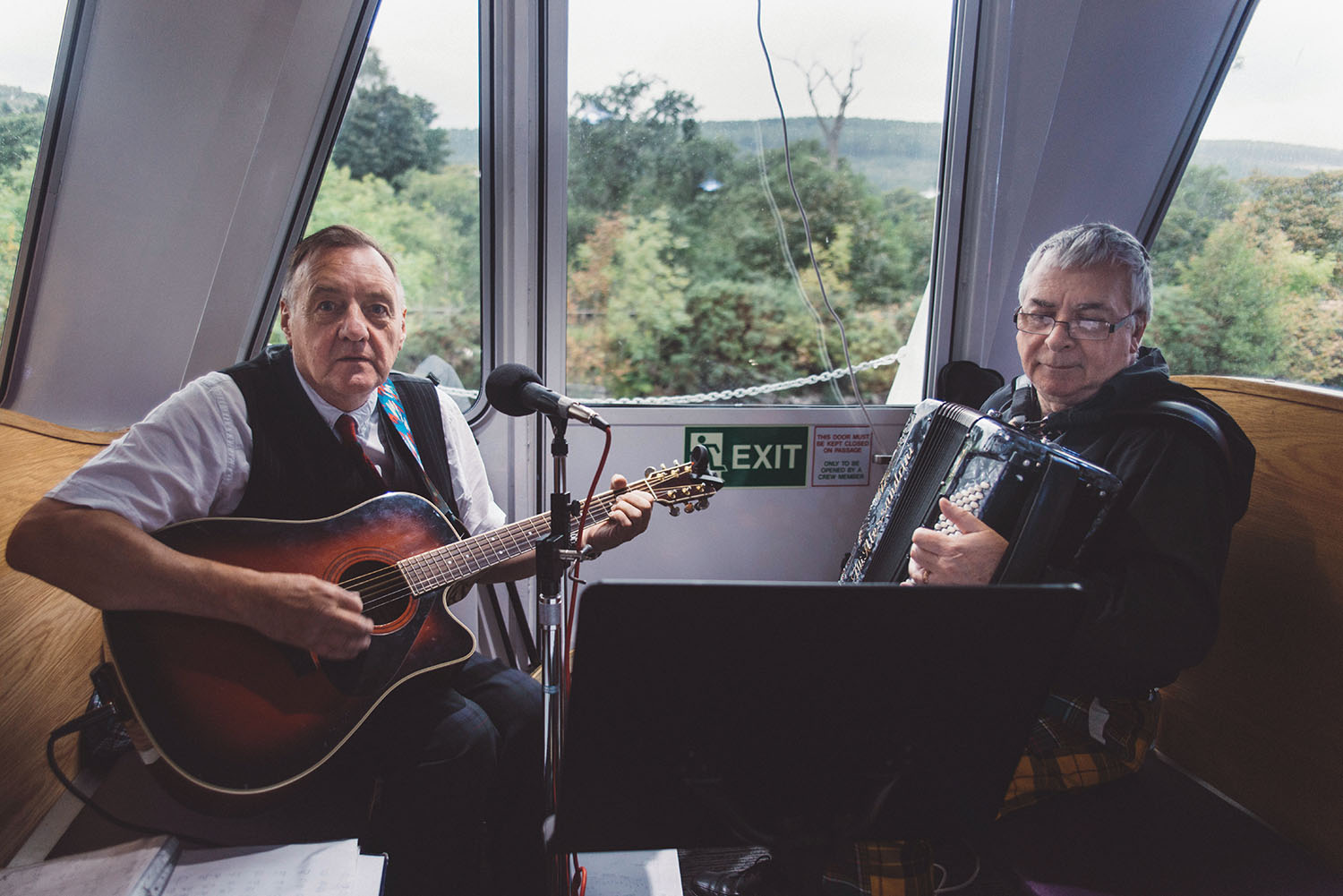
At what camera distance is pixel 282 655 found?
160cm

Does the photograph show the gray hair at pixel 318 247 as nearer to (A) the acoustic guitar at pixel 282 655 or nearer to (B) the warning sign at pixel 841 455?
(A) the acoustic guitar at pixel 282 655

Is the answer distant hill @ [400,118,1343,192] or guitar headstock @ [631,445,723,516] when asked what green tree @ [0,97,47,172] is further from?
distant hill @ [400,118,1343,192]

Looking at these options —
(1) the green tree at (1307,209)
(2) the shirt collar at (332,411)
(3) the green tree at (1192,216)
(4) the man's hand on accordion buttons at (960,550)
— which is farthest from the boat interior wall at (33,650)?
(1) the green tree at (1307,209)

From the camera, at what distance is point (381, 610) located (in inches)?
67.9

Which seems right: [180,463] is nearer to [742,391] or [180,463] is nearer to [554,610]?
[554,610]

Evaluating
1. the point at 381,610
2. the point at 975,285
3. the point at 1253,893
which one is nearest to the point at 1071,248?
the point at 975,285

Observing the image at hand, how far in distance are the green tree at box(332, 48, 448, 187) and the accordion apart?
171 cm

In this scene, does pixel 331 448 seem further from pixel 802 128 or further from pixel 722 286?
pixel 802 128

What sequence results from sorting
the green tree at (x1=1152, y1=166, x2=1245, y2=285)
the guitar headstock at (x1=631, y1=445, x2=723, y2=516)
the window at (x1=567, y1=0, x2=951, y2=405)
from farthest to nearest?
1. the green tree at (x1=1152, y1=166, x2=1245, y2=285)
2. the window at (x1=567, y1=0, x2=951, y2=405)
3. the guitar headstock at (x1=631, y1=445, x2=723, y2=516)

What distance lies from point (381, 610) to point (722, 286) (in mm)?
1588

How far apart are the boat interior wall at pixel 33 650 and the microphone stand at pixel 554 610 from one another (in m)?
1.14

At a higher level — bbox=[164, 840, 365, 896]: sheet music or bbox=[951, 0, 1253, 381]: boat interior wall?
bbox=[951, 0, 1253, 381]: boat interior wall

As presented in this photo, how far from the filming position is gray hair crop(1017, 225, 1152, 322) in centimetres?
177

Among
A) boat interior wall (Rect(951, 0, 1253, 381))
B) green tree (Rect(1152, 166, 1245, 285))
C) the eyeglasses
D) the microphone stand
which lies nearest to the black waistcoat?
the microphone stand
